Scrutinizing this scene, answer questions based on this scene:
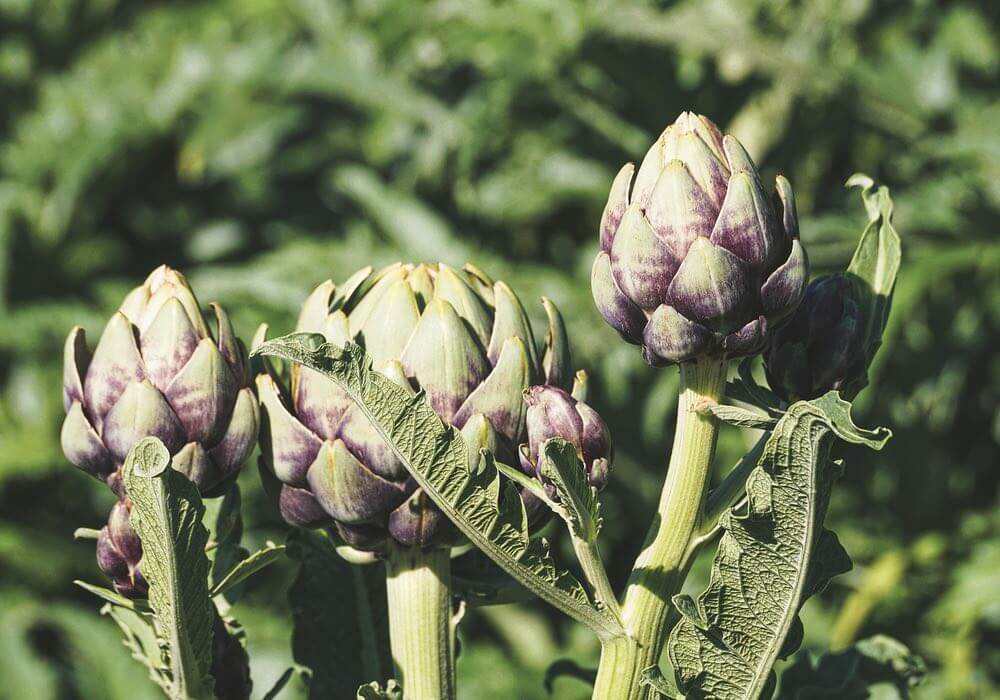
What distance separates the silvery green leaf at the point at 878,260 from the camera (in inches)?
25.5

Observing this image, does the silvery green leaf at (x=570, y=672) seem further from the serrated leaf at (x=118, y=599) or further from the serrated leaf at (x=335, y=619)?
the serrated leaf at (x=118, y=599)

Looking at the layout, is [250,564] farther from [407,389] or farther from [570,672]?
[570,672]

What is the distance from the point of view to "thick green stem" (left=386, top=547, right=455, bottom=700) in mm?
632

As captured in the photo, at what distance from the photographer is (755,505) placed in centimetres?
55

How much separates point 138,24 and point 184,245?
0.52m

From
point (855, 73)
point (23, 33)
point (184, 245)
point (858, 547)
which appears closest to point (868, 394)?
point (858, 547)

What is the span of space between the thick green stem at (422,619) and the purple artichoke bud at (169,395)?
10 cm

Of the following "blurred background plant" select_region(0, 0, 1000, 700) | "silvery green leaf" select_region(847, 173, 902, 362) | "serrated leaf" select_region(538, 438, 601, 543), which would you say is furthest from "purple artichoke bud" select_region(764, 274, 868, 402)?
"blurred background plant" select_region(0, 0, 1000, 700)

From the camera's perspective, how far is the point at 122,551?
612 millimetres

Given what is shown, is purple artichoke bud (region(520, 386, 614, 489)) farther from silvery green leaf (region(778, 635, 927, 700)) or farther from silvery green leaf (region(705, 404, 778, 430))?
silvery green leaf (region(778, 635, 927, 700))

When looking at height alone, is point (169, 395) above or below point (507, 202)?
below

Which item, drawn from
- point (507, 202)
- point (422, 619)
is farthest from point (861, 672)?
point (507, 202)

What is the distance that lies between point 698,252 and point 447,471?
0.15 m

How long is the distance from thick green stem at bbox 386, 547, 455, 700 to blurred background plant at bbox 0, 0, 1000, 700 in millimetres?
1001
